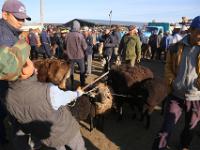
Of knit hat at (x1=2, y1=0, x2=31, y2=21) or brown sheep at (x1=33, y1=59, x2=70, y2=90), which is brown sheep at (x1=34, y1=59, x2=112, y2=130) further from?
knit hat at (x1=2, y1=0, x2=31, y2=21)

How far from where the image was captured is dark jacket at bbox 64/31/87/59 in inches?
340

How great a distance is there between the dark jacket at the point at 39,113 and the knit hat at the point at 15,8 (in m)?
1.23

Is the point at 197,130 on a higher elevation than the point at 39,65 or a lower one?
lower

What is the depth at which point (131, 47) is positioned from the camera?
338 inches

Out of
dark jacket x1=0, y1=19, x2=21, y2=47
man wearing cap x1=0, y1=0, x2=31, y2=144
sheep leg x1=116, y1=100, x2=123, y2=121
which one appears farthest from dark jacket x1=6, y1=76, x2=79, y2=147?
sheep leg x1=116, y1=100, x2=123, y2=121

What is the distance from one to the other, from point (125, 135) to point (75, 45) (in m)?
3.61

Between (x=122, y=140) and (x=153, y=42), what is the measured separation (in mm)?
12481

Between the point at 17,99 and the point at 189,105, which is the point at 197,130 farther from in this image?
the point at 17,99

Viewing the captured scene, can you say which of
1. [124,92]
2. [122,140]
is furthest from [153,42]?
[122,140]

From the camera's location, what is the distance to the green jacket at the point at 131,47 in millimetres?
8555

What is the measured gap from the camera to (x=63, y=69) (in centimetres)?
346

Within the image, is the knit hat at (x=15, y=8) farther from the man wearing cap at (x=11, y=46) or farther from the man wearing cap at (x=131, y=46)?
the man wearing cap at (x=131, y=46)

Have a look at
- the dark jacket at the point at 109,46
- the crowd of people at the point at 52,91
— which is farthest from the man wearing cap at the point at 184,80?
the dark jacket at the point at 109,46

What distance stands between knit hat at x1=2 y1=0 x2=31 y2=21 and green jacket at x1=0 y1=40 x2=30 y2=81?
1303 mm
